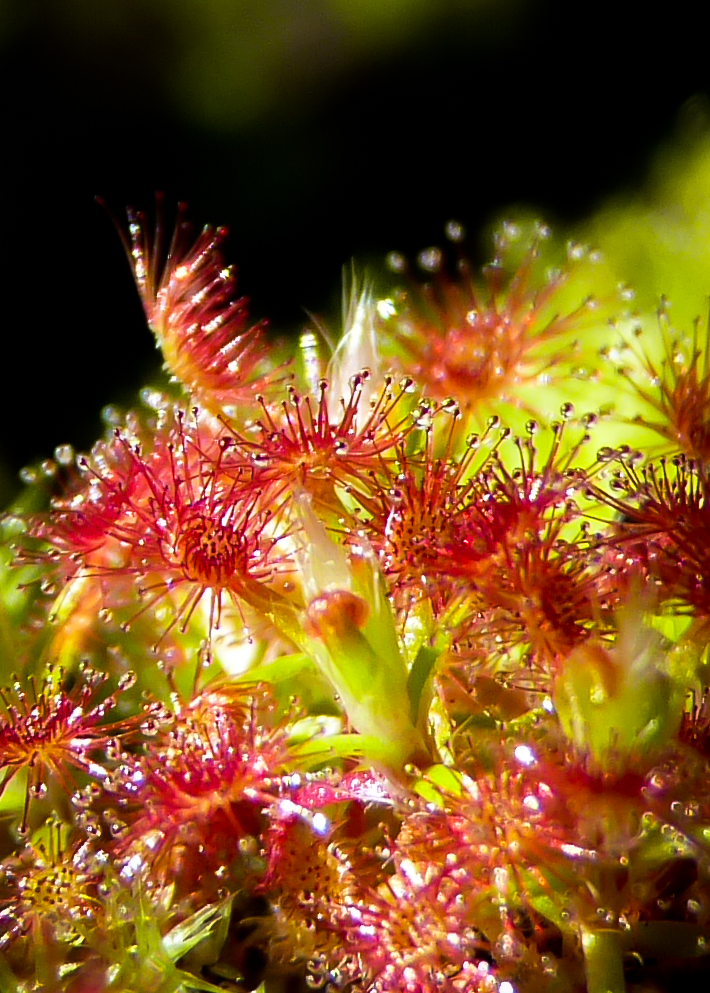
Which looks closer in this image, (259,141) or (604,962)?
(604,962)

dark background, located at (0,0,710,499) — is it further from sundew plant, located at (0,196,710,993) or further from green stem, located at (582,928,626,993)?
green stem, located at (582,928,626,993)

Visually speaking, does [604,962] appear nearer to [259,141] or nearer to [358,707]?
[358,707]

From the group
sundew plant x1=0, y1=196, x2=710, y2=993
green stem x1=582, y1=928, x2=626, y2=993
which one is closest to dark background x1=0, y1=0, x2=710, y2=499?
sundew plant x1=0, y1=196, x2=710, y2=993

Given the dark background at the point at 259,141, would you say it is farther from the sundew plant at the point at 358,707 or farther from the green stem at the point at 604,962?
the green stem at the point at 604,962

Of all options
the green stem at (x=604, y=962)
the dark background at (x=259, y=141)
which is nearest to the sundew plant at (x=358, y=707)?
the green stem at (x=604, y=962)

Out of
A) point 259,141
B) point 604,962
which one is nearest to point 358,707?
point 604,962

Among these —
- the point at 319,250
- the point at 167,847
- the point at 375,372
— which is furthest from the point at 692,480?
the point at 319,250
